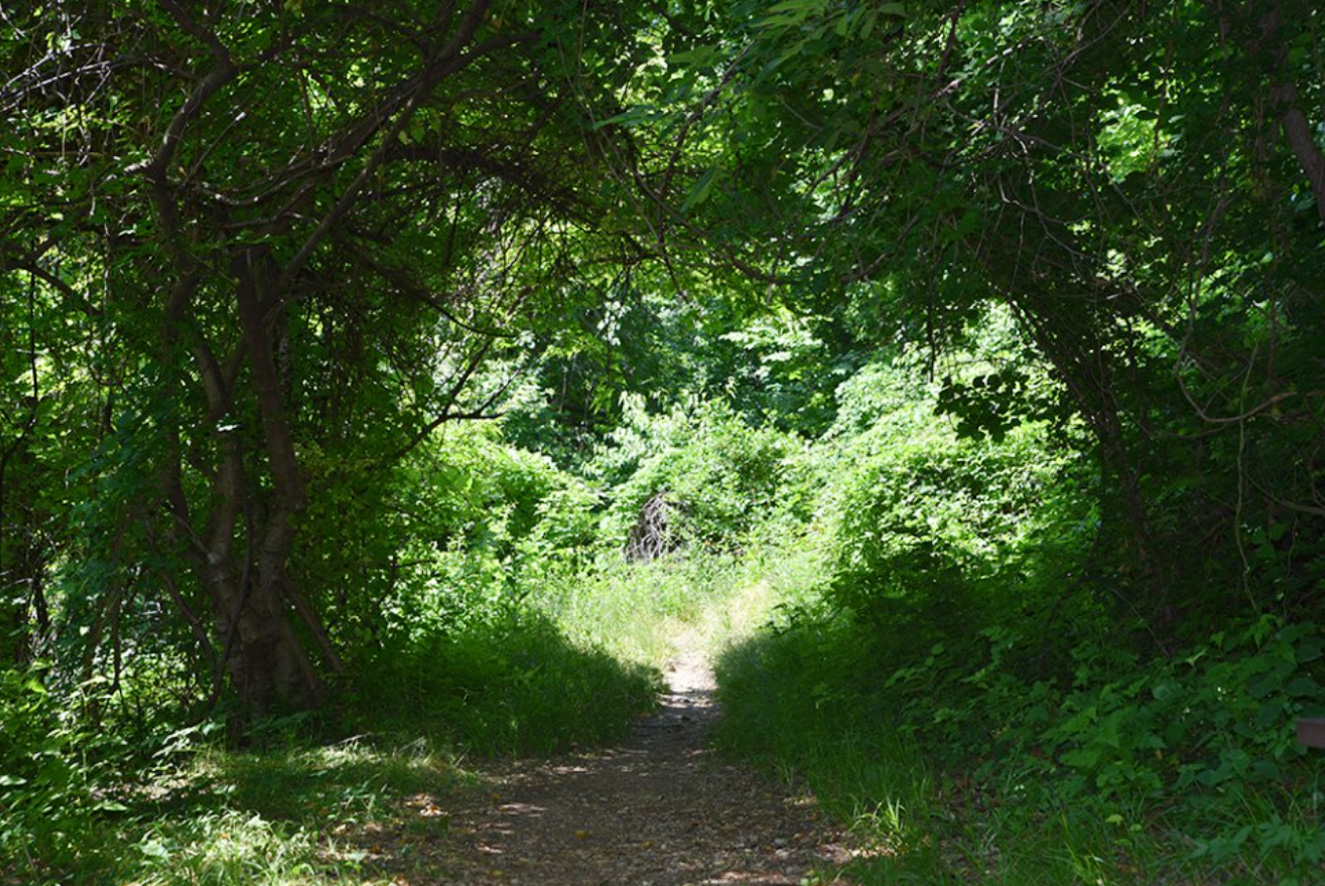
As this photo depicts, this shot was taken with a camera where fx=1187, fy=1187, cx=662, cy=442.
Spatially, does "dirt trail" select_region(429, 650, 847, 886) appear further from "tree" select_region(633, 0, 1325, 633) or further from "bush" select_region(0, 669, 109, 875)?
"tree" select_region(633, 0, 1325, 633)

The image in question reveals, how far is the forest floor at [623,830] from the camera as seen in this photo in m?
5.13

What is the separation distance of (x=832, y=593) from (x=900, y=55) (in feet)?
15.6

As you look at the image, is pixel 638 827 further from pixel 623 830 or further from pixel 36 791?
pixel 36 791

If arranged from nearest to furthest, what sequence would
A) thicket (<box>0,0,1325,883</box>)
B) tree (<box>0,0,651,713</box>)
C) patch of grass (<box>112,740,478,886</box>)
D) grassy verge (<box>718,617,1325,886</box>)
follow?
1. grassy verge (<box>718,617,1325,886</box>)
2. thicket (<box>0,0,1325,883</box>)
3. patch of grass (<box>112,740,478,886</box>)
4. tree (<box>0,0,651,713</box>)

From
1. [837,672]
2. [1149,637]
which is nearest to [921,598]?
[837,672]

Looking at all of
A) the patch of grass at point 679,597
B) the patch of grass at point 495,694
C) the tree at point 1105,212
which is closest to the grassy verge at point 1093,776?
the tree at point 1105,212

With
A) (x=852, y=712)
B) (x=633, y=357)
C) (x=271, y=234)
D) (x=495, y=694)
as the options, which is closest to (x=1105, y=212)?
(x=852, y=712)

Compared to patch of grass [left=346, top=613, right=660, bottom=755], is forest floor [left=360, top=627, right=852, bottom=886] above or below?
below

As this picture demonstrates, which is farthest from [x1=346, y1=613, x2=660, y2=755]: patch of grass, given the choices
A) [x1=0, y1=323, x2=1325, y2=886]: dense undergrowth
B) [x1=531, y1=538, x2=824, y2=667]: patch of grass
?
[x1=531, y1=538, x2=824, y2=667]: patch of grass

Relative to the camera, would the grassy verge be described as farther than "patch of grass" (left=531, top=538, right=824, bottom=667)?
No

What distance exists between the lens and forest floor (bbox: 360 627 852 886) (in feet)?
16.8

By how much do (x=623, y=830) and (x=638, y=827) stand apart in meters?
0.09

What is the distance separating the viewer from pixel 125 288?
6.29 metres

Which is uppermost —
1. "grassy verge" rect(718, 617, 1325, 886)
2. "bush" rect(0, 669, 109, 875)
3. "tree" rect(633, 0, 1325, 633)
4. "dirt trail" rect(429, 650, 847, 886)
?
"tree" rect(633, 0, 1325, 633)
